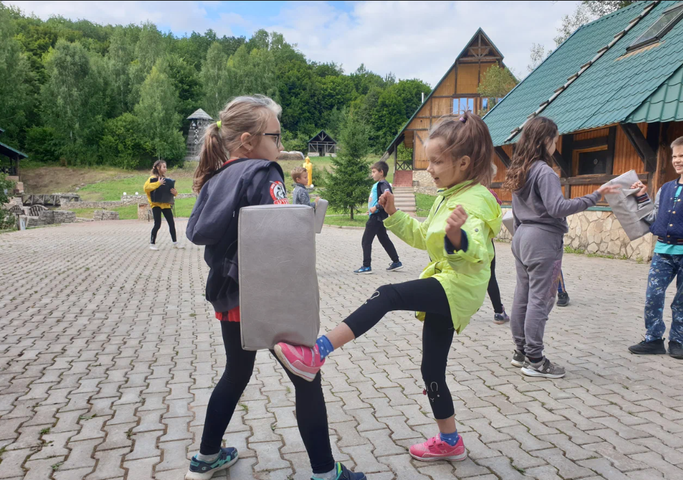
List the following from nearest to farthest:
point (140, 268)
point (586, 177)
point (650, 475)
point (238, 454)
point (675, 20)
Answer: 1. point (650, 475)
2. point (238, 454)
3. point (140, 268)
4. point (675, 20)
5. point (586, 177)

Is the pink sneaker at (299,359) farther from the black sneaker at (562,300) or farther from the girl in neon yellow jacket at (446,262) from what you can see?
the black sneaker at (562,300)

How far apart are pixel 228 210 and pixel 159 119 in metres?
61.6

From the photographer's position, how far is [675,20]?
12219 millimetres

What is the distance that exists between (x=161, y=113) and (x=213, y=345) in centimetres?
5920

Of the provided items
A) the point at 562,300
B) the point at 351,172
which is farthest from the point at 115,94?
the point at 562,300

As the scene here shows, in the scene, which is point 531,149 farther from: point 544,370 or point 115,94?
point 115,94

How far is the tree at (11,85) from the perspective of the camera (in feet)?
169

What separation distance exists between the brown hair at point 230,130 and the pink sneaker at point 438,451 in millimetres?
1672

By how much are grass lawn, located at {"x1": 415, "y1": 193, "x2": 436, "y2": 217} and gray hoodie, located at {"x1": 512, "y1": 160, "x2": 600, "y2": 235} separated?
21.8 m

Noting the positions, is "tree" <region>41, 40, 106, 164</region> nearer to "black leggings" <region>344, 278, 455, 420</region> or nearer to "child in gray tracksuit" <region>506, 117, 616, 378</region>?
"child in gray tracksuit" <region>506, 117, 616, 378</region>

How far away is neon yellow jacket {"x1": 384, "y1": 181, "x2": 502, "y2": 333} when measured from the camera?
7.22ft

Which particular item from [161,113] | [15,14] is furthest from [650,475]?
[15,14]

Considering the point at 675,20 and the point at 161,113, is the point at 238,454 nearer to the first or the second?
the point at 675,20

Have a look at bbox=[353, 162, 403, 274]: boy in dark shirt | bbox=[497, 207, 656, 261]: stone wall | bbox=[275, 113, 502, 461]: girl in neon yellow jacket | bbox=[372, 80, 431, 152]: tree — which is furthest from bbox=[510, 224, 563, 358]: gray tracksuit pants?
bbox=[372, 80, 431, 152]: tree
